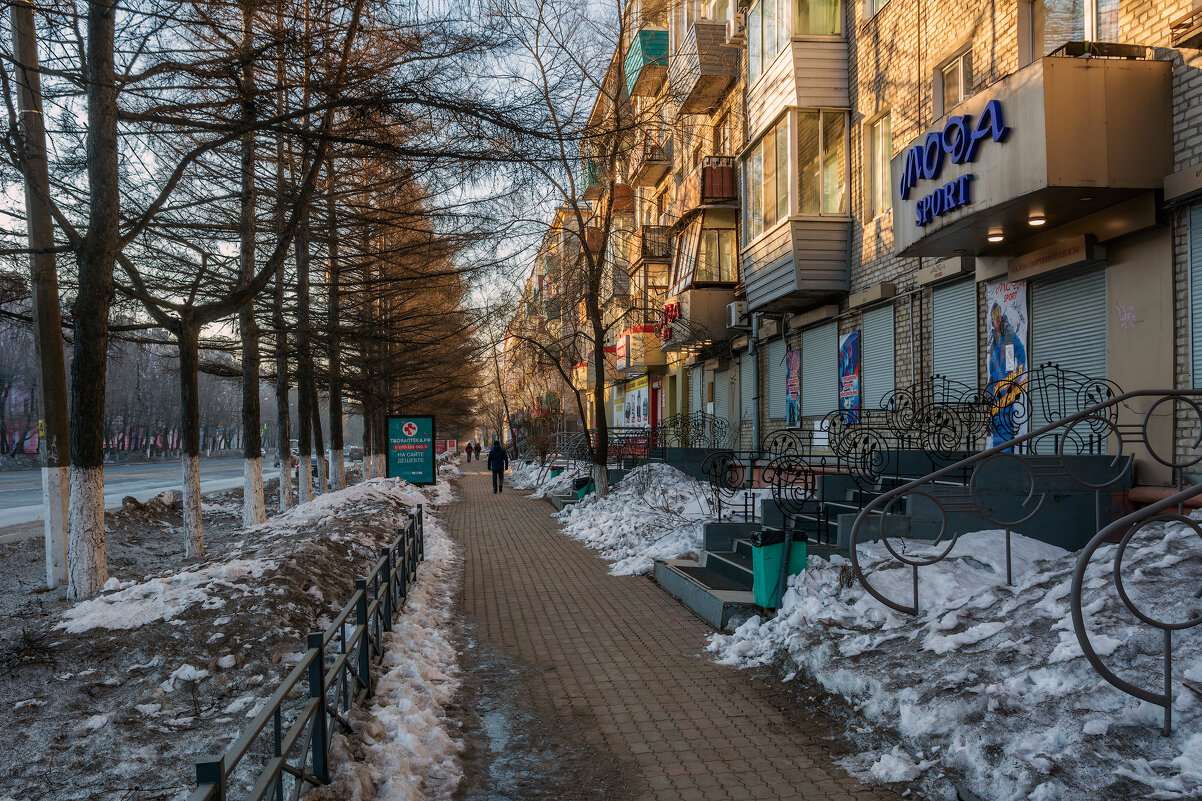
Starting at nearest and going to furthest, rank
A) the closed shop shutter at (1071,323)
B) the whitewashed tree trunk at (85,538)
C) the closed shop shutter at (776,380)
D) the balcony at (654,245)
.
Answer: the whitewashed tree trunk at (85,538), the closed shop shutter at (1071,323), the closed shop shutter at (776,380), the balcony at (654,245)

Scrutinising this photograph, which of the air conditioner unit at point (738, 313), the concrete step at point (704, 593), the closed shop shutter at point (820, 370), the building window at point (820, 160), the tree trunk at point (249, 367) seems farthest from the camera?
the air conditioner unit at point (738, 313)

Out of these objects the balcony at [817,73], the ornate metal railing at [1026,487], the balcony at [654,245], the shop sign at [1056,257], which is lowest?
the ornate metal railing at [1026,487]

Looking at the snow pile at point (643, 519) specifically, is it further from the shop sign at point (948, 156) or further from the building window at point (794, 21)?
the building window at point (794, 21)

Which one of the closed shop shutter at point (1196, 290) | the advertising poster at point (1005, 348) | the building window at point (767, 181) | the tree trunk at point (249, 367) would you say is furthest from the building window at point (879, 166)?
the tree trunk at point (249, 367)

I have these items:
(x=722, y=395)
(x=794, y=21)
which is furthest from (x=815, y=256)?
(x=722, y=395)

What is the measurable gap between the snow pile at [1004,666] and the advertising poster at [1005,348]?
149 inches

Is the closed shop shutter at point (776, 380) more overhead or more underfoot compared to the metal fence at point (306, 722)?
more overhead

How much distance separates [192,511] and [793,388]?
11.7 metres

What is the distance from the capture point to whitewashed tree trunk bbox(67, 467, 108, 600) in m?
8.38

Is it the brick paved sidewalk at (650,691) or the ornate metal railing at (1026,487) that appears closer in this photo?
the brick paved sidewalk at (650,691)

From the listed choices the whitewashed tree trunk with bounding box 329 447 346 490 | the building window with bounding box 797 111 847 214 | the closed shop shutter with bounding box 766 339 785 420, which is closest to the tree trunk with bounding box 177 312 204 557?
the building window with bounding box 797 111 847 214

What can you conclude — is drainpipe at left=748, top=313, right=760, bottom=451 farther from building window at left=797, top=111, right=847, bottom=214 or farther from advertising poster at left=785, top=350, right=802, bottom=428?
building window at left=797, top=111, right=847, bottom=214

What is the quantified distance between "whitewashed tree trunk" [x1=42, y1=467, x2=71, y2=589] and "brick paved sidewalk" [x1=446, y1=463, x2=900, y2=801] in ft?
15.0

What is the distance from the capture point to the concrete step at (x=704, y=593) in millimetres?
7539
